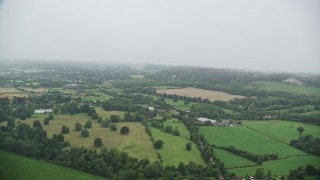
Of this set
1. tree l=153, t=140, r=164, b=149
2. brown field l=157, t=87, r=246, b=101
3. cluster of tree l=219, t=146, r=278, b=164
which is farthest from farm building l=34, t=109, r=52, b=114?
brown field l=157, t=87, r=246, b=101

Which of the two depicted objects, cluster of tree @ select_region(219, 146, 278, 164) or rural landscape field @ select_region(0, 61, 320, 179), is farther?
cluster of tree @ select_region(219, 146, 278, 164)

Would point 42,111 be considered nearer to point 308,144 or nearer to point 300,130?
point 300,130

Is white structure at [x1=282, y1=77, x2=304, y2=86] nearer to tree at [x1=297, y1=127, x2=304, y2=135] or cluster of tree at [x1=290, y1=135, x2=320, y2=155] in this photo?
tree at [x1=297, y1=127, x2=304, y2=135]

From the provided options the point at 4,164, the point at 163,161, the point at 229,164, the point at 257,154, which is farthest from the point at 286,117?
the point at 4,164

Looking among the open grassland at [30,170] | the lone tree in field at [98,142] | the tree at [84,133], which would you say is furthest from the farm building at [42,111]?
the open grassland at [30,170]

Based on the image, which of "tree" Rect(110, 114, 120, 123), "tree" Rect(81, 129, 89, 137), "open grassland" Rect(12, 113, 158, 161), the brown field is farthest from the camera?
the brown field

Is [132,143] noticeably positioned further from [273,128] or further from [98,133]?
[273,128]

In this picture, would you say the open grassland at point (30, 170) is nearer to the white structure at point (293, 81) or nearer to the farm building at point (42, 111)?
the farm building at point (42, 111)
